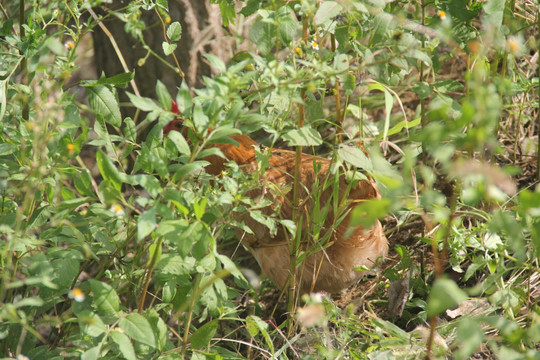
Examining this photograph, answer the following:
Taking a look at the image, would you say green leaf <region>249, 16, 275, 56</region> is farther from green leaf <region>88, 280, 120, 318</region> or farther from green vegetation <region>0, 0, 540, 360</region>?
green leaf <region>88, 280, 120, 318</region>

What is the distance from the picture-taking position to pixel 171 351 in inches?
58.5

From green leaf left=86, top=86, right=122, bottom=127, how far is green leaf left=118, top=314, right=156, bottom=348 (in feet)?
1.97

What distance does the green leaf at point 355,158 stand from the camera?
59.2 inches

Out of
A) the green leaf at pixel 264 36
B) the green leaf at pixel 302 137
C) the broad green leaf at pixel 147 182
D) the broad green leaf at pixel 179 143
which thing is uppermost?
the green leaf at pixel 264 36

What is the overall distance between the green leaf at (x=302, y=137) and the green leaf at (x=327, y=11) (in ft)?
1.02

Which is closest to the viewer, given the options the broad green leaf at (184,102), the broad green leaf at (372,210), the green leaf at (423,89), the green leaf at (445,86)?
the broad green leaf at (372,210)

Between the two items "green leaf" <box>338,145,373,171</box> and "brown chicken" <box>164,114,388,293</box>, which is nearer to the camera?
"green leaf" <box>338,145,373,171</box>

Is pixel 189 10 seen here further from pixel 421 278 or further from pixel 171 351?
pixel 171 351

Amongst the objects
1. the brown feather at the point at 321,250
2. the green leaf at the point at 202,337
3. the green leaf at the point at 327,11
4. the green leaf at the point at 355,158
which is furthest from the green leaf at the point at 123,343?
the brown feather at the point at 321,250

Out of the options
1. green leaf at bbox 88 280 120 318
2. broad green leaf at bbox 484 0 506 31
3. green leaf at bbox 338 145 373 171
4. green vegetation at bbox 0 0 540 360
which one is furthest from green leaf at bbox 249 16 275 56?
green leaf at bbox 88 280 120 318

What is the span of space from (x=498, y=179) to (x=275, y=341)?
1716 millimetres

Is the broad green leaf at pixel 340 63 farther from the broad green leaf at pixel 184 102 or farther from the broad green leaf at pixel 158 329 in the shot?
the broad green leaf at pixel 158 329

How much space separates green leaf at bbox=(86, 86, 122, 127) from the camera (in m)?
1.59

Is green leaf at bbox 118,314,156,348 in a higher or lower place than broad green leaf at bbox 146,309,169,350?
higher
